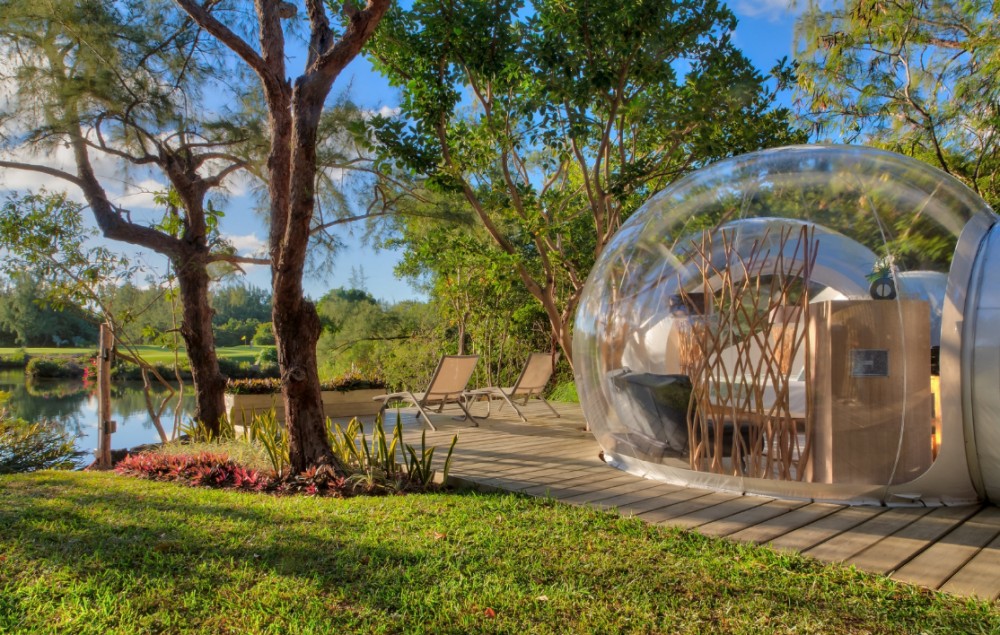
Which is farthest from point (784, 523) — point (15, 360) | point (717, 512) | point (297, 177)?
point (15, 360)

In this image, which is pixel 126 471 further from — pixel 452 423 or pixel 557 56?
pixel 557 56

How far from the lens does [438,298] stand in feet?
52.1

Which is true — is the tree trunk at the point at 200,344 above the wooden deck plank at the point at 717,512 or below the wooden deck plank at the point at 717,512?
above

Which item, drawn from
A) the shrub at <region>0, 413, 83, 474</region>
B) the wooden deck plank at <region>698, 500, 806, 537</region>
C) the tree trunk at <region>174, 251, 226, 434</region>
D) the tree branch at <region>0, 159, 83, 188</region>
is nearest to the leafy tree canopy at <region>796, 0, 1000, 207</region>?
the wooden deck plank at <region>698, 500, 806, 537</region>

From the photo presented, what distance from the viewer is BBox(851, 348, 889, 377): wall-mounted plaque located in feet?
13.8

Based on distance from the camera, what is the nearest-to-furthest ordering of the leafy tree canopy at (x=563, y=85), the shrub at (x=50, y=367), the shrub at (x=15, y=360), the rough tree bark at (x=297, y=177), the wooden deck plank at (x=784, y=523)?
1. the wooden deck plank at (x=784, y=523)
2. the rough tree bark at (x=297, y=177)
3. the leafy tree canopy at (x=563, y=85)
4. the shrub at (x=15, y=360)
5. the shrub at (x=50, y=367)

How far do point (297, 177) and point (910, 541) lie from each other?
470cm

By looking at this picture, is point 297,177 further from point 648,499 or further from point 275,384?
point 275,384

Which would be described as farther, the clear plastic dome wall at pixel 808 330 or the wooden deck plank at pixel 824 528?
the clear plastic dome wall at pixel 808 330

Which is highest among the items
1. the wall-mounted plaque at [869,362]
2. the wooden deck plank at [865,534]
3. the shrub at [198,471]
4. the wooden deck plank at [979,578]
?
the wall-mounted plaque at [869,362]

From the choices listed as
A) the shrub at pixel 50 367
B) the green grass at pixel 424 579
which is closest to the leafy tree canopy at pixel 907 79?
the green grass at pixel 424 579

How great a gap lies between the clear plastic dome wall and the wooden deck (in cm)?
27

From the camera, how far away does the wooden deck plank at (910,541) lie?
3.19m

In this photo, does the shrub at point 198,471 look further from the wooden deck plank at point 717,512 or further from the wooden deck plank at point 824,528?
the wooden deck plank at point 824,528
